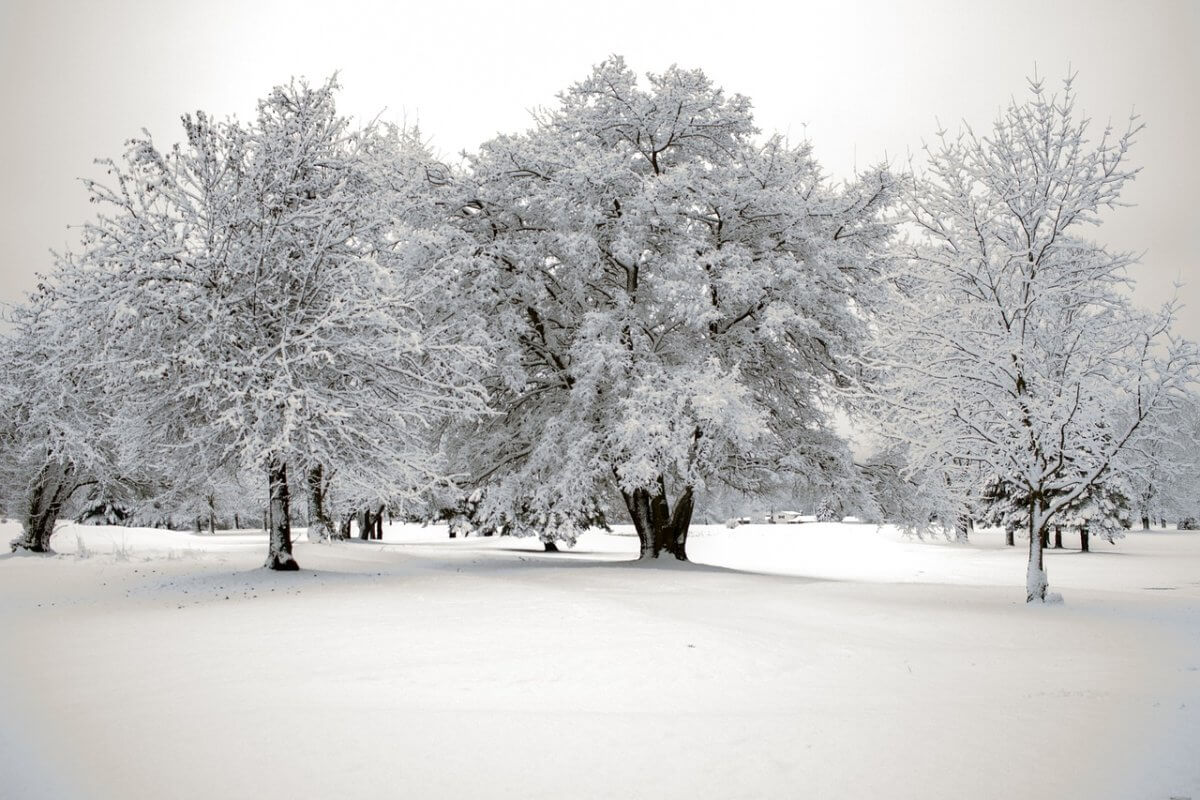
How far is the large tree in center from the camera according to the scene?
58.4 feet

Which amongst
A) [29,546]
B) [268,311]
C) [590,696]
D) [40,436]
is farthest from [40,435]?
[590,696]

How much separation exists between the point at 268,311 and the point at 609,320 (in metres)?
7.24

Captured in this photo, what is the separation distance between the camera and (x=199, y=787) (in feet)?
14.4

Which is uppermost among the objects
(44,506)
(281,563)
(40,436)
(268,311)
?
(268,311)

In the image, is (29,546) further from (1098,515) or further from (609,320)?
(1098,515)

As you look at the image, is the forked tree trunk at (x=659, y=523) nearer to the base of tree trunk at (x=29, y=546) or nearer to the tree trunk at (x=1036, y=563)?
the tree trunk at (x=1036, y=563)

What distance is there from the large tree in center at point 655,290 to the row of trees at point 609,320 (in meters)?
0.09

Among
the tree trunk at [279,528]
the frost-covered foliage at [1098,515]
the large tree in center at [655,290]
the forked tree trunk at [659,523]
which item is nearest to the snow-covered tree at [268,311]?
the tree trunk at [279,528]

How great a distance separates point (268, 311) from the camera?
1552 cm

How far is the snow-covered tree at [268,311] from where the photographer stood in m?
14.5

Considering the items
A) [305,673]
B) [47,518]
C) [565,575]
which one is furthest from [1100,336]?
[47,518]

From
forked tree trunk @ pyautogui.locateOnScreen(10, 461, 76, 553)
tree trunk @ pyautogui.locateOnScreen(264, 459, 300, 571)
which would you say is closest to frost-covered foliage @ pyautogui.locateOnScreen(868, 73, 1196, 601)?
tree trunk @ pyautogui.locateOnScreen(264, 459, 300, 571)

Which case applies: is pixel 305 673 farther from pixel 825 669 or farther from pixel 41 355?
pixel 41 355

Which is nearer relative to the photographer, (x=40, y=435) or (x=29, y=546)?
(x=40, y=435)
